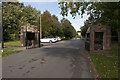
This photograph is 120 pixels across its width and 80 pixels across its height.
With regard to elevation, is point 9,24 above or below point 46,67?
above

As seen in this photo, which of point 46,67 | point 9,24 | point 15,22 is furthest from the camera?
point 15,22

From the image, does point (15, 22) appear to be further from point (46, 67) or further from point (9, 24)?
point (46, 67)

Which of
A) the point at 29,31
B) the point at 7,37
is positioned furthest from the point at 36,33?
the point at 7,37

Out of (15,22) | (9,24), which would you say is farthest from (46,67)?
(15,22)

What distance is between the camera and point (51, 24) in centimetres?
3050

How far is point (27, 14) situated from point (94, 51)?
90.8ft

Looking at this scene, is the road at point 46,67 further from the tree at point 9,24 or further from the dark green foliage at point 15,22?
the dark green foliage at point 15,22

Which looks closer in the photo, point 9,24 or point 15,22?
point 9,24

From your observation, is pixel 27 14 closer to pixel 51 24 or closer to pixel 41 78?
pixel 51 24

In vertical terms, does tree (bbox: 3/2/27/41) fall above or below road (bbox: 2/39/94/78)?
above

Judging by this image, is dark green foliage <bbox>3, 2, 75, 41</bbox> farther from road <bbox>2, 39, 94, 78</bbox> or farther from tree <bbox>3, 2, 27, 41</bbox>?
road <bbox>2, 39, 94, 78</bbox>

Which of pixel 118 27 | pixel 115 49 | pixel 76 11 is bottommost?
pixel 115 49

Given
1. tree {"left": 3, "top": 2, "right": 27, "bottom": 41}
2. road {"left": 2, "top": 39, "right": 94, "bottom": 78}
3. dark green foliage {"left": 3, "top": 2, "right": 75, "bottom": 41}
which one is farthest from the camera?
dark green foliage {"left": 3, "top": 2, "right": 75, "bottom": 41}

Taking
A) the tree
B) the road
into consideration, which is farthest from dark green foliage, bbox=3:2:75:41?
the road
